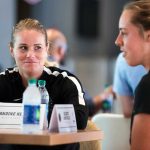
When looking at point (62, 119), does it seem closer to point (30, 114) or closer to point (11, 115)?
point (30, 114)

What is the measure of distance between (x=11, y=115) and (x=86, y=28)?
8.92 m

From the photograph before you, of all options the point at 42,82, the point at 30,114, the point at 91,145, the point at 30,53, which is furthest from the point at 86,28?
Answer: the point at 30,114

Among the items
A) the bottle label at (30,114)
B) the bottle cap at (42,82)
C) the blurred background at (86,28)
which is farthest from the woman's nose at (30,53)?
the blurred background at (86,28)

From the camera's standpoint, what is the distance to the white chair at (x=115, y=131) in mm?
3520

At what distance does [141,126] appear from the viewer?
7.13 feet

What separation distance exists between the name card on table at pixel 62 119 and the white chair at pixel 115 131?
1144 millimetres

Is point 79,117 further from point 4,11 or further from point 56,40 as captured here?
point 4,11

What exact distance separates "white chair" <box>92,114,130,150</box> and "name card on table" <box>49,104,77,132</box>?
45.1 inches

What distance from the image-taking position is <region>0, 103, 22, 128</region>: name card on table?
8.32 ft

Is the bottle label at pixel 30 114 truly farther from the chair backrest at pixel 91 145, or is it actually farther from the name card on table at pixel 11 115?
the chair backrest at pixel 91 145

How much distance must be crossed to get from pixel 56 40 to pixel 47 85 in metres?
2.18

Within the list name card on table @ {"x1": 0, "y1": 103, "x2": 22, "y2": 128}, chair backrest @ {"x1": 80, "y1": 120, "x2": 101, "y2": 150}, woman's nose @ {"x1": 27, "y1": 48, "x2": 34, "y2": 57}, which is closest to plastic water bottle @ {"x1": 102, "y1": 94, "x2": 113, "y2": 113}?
chair backrest @ {"x1": 80, "y1": 120, "x2": 101, "y2": 150}

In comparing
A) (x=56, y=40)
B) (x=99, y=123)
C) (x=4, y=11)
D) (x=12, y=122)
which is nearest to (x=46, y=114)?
(x=12, y=122)

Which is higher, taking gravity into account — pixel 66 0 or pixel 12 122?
pixel 66 0
